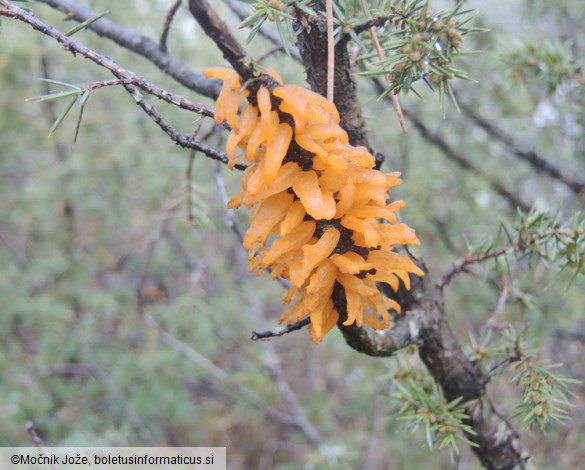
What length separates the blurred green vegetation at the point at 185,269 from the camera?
2.46m

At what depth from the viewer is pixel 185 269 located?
3.81 metres

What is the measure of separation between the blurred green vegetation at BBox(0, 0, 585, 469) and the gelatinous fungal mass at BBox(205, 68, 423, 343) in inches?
56.9

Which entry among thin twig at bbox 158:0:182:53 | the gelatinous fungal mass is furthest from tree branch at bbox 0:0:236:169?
thin twig at bbox 158:0:182:53

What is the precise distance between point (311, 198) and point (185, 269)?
10.6ft

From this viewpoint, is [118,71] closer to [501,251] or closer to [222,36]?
[222,36]

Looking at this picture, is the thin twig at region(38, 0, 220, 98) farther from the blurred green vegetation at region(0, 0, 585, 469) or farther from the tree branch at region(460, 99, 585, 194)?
the tree branch at region(460, 99, 585, 194)

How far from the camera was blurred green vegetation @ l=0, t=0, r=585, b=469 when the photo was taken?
8.05ft

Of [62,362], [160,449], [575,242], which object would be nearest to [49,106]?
[62,362]

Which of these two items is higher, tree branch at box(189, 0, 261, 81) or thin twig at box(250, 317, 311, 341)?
tree branch at box(189, 0, 261, 81)
